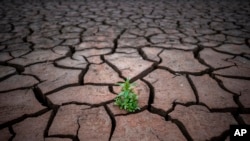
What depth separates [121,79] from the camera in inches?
69.4

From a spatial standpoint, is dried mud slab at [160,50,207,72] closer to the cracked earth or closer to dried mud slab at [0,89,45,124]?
the cracked earth

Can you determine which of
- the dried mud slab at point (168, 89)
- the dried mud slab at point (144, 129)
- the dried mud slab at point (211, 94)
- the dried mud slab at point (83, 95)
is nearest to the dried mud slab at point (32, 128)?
the dried mud slab at point (83, 95)

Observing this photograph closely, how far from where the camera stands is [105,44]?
2559 mm

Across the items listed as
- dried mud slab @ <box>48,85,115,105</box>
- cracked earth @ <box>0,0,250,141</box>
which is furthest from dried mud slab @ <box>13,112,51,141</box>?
dried mud slab @ <box>48,85,115,105</box>

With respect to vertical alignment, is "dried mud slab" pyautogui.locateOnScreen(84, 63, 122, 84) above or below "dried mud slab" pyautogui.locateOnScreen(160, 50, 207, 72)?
below

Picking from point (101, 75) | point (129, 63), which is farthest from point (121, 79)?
point (129, 63)

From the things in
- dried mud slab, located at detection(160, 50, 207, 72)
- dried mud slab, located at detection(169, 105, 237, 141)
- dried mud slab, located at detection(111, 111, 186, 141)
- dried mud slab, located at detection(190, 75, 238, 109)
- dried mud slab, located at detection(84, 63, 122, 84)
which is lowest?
dried mud slab, located at detection(111, 111, 186, 141)

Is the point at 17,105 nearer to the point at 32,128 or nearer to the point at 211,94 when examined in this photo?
the point at 32,128

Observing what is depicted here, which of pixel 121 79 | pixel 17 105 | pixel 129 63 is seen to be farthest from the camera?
pixel 129 63

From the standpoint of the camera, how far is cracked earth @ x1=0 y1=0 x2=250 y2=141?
1251 millimetres

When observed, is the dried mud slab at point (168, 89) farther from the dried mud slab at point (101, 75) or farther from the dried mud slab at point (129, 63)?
the dried mud slab at point (101, 75)

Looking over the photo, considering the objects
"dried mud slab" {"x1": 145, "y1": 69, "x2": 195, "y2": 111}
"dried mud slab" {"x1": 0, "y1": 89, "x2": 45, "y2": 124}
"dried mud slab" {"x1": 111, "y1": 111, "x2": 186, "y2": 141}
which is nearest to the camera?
"dried mud slab" {"x1": 111, "y1": 111, "x2": 186, "y2": 141}

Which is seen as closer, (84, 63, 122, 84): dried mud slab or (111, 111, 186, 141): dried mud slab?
(111, 111, 186, 141): dried mud slab

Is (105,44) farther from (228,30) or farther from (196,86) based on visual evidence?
(228,30)
